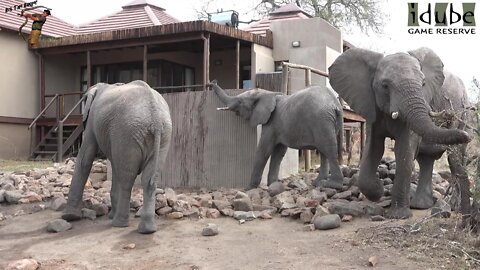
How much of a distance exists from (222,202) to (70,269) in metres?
2.85

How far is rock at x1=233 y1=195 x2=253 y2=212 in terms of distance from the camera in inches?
322

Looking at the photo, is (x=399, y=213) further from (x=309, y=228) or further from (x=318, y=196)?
(x=318, y=196)

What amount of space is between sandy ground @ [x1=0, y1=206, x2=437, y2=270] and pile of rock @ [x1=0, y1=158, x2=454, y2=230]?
170 mm

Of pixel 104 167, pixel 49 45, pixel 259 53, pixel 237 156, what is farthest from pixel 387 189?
pixel 49 45

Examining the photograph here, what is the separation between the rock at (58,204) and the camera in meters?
9.02

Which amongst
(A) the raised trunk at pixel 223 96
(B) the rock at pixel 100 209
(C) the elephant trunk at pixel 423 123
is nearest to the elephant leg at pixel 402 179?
(C) the elephant trunk at pixel 423 123

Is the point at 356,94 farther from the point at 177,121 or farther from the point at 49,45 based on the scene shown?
the point at 49,45

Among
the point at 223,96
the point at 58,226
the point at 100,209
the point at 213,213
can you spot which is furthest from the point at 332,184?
the point at 58,226

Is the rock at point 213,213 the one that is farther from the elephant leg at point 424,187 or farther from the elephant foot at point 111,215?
the elephant leg at point 424,187

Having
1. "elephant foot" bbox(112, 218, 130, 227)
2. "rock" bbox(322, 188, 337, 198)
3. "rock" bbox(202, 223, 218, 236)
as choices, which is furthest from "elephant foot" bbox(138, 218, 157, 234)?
"rock" bbox(322, 188, 337, 198)

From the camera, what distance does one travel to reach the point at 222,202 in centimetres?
853

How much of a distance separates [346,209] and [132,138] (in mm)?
2811

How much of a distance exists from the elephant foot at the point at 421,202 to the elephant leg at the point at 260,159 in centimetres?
305

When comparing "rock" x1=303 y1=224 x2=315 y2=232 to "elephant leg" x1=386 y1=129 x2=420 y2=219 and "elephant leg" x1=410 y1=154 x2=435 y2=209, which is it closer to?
"elephant leg" x1=386 y1=129 x2=420 y2=219
